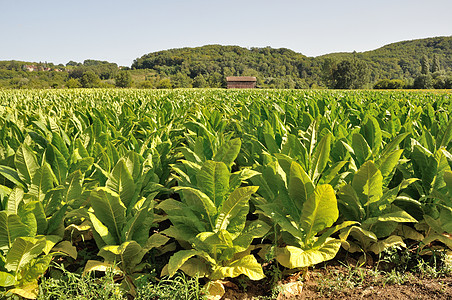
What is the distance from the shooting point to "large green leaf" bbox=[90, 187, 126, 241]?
1987 millimetres

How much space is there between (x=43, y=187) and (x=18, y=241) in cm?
60

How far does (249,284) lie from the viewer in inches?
82.9

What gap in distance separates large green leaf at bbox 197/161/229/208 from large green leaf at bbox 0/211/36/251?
1.10 meters

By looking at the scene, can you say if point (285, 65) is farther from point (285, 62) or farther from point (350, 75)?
point (350, 75)

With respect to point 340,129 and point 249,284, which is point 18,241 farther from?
point 340,129

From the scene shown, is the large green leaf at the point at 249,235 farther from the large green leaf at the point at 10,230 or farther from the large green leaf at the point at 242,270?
the large green leaf at the point at 10,230

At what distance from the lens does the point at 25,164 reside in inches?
91.6

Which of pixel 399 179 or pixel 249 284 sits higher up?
pixel 399 179

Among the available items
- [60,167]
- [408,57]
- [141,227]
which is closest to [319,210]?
[141,227]

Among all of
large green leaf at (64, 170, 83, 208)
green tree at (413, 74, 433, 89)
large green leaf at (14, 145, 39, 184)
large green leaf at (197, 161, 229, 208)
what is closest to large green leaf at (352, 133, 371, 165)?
large green leaf at (197, 161, 229, 208)

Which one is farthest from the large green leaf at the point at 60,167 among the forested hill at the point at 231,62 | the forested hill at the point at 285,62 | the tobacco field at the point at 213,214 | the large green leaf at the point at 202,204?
the forested hill at the point at 285,62

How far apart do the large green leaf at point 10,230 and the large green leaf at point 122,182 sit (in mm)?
556

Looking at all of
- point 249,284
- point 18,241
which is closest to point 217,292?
point 249,284

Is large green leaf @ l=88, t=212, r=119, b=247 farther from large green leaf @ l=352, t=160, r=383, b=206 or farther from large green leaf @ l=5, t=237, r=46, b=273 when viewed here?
large green leaf @ l=352, t=160, r=383, b=206
